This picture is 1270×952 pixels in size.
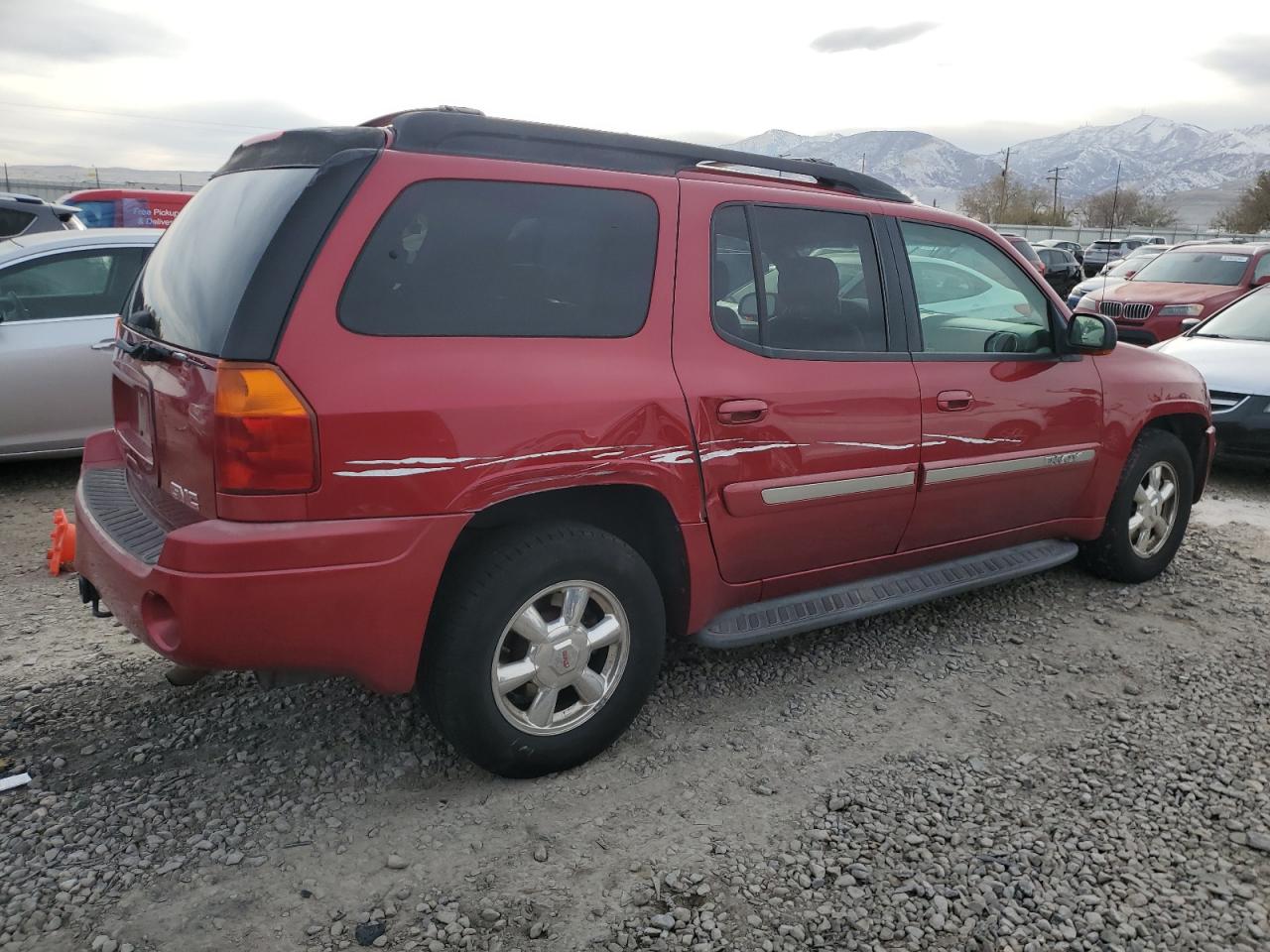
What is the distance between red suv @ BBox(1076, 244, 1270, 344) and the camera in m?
11.4

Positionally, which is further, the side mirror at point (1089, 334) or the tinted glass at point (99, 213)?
the tinted glass at point (99, 213)

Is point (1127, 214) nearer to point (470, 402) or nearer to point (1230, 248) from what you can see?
point (1230, 248)

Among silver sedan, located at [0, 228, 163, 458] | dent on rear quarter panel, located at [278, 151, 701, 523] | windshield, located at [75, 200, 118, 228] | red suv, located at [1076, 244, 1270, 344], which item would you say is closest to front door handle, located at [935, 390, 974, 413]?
dent on rear quarter panel, located at [278, 151, 701, 523]

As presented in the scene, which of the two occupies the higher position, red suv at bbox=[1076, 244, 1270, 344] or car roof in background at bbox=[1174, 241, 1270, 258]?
car roof in background at bbox=[1174, 241, 1270, 258]

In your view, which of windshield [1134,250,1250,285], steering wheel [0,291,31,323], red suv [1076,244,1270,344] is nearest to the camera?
steering wheel [0,291,31,323]

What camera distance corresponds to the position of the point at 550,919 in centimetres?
244

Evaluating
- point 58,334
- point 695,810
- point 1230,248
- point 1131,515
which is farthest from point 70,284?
point 1230,248

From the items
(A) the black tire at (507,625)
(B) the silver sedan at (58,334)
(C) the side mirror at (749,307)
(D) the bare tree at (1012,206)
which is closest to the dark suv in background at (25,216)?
(B) the silver sedan at (58,334)

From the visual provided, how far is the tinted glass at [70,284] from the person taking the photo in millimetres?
6199

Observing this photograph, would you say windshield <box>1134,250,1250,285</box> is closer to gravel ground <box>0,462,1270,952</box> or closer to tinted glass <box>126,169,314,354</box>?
gravel ground <box>0,462,1270,952</box>

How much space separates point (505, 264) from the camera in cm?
279

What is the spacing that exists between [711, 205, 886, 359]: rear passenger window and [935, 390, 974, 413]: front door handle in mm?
316

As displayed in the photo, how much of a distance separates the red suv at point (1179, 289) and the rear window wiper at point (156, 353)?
10945mm

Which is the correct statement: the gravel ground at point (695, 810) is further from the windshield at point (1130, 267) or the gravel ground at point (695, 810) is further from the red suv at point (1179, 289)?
the windshield at point (1130, 267)
